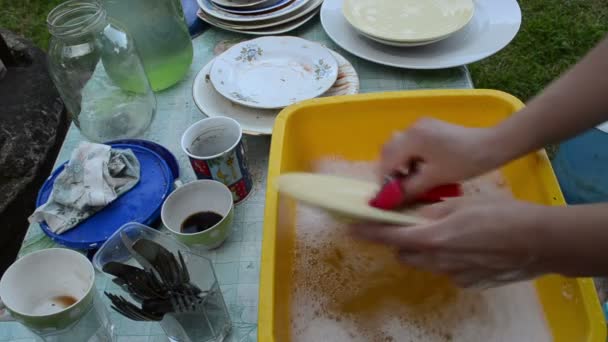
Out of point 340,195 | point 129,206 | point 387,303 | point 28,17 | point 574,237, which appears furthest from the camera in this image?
point 28,17

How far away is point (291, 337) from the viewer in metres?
0.61

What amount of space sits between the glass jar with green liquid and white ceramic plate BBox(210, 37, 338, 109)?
9 cm

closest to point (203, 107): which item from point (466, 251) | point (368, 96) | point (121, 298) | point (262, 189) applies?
point (262, 189)

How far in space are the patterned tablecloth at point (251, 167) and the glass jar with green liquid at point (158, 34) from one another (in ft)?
0.13

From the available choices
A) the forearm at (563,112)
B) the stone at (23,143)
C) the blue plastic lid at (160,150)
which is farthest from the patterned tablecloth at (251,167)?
the stone at (23,143)

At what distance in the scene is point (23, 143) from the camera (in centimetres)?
132

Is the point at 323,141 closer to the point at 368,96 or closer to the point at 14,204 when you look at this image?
the point at 368,96

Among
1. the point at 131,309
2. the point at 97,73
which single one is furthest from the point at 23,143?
the point at 131,309

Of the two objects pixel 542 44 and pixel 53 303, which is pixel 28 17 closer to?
pixel 53 303

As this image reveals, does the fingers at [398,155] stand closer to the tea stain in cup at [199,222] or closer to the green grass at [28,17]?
the tea stain in cup at [199,222]

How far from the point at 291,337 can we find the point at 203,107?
Result: 0.45m

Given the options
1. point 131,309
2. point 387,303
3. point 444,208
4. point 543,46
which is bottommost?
point 543,46

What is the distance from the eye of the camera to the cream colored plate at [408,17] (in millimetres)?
943

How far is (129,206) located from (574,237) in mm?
612
